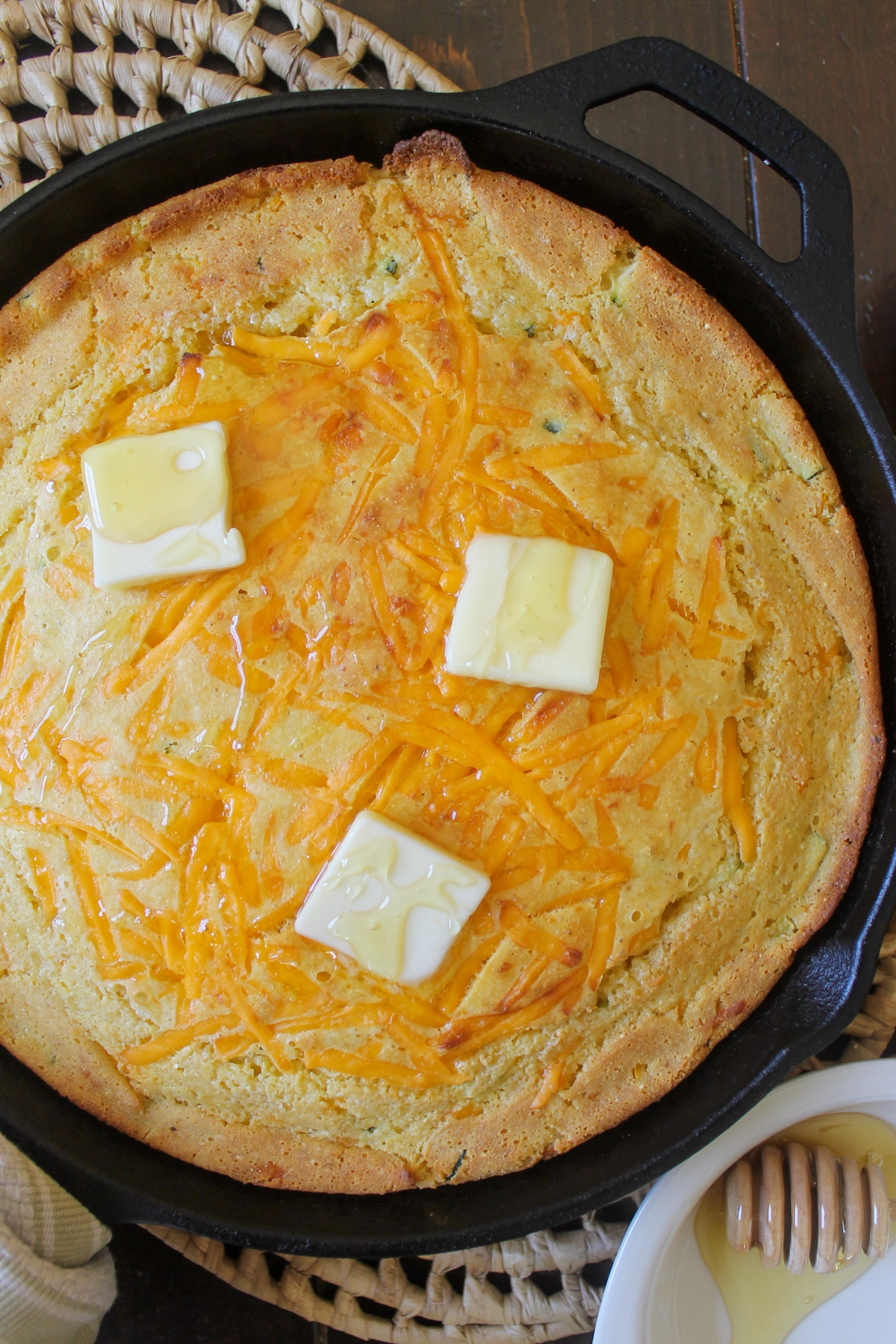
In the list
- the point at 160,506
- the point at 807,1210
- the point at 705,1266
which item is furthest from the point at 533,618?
the point at 705,1266

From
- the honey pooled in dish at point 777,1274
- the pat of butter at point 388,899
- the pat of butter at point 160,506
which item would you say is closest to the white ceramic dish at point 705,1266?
the honey pooled in dish at point 777,1274

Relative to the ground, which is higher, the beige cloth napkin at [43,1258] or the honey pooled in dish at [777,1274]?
the honey pooled in dish at [777,1274]

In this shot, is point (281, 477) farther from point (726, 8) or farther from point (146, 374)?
point (726, 8)

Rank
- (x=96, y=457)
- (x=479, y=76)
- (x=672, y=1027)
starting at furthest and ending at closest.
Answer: (x=479, y=76)
(x=672, y=1027)
(x=96, y=457)

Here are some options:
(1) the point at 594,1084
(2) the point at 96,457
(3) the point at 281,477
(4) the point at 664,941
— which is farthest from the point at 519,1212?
(2) the point at 96,457

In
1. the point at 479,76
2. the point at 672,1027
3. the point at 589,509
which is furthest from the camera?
the point at 479,76

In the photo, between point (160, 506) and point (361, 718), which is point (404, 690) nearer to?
point (361, 718)

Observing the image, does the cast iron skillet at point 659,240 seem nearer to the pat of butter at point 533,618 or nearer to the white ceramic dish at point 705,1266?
the white ceramic dish at point 705,1266
